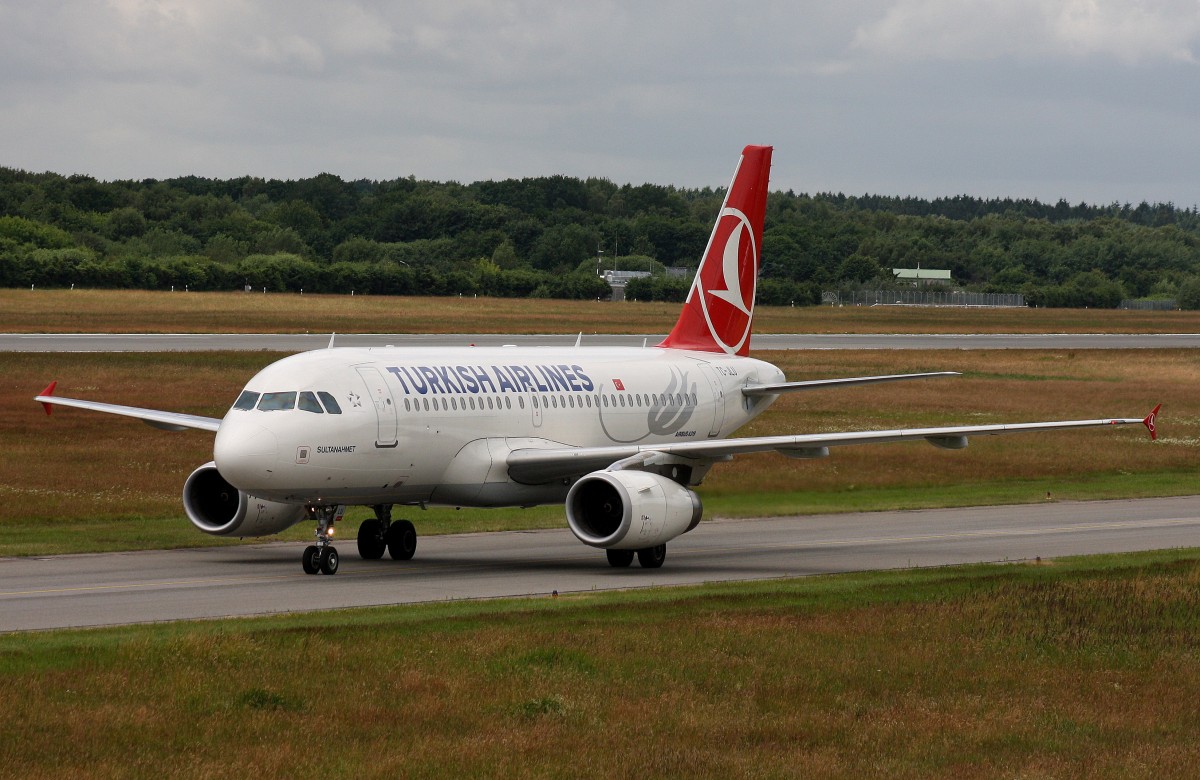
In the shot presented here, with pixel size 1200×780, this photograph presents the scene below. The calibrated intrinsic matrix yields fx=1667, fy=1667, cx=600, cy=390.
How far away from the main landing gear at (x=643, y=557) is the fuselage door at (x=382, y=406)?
4.79 meters

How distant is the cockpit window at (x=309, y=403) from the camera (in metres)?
28.7

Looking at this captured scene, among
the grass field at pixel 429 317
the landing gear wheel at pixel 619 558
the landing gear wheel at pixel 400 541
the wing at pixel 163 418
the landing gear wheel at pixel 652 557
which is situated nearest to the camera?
the landing gear wheel at pixel 652 557

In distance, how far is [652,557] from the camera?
31469mm

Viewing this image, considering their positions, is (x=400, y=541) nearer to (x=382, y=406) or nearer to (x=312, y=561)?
(x=312, y=561)

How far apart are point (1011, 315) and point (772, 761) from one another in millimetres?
150744

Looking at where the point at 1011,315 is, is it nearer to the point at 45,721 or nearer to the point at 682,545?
the point at 682,545

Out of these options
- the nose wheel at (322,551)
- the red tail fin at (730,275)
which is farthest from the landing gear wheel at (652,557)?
the red tail fin at (730,275)

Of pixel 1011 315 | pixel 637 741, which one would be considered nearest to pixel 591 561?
pixel 637 741

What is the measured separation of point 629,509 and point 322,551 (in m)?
5.48

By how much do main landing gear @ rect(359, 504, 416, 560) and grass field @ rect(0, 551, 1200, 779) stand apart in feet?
26.3

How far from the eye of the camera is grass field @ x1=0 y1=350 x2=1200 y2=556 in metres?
36.0

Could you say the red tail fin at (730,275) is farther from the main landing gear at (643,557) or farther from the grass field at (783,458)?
the main landing gear at (643,557)


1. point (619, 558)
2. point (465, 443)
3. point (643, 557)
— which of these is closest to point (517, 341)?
point (465, 443)

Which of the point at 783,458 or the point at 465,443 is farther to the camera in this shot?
the point at 783,458
